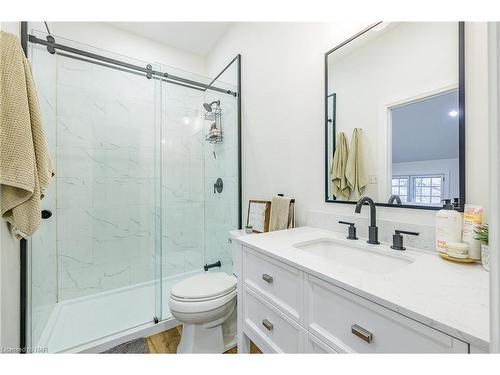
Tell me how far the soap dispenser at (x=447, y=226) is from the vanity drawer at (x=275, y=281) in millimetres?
535

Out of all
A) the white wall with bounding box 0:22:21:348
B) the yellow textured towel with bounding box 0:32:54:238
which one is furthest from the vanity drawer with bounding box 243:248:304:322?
the white wall with bounding box 0:22:21:348

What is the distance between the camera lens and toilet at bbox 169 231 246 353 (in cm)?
128

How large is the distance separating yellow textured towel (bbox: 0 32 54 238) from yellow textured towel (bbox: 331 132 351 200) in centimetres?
134

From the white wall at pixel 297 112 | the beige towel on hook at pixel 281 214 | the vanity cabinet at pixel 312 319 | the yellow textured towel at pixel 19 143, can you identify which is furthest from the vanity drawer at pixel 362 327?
the yellow textured towel at pixel 19 143

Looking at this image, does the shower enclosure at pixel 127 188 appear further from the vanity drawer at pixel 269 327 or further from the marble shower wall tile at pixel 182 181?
the vanity drawer at pixel 269 327

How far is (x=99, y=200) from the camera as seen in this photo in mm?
1970

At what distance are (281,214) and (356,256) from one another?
1.77 ft

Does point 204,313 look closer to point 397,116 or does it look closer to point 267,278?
point 267,278

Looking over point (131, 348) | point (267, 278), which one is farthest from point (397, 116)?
point (131, 348)

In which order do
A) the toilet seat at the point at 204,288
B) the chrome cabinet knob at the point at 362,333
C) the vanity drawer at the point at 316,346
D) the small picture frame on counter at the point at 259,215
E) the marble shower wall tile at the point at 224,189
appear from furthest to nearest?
the marble shower wall tile at the point at 224,189
the small picture frame on counter at the point at 259,215
the toilet seat at the point at 204,288
the vanity drawer at the point at 316,346
the chrome cabinet knob at the point at 362,333

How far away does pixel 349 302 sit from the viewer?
622 mm

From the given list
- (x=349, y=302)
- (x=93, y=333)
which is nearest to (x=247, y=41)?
(x=349, y=302)

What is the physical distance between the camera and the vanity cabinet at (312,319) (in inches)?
19.9

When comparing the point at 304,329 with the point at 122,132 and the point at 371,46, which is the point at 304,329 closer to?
the point at 371,46
